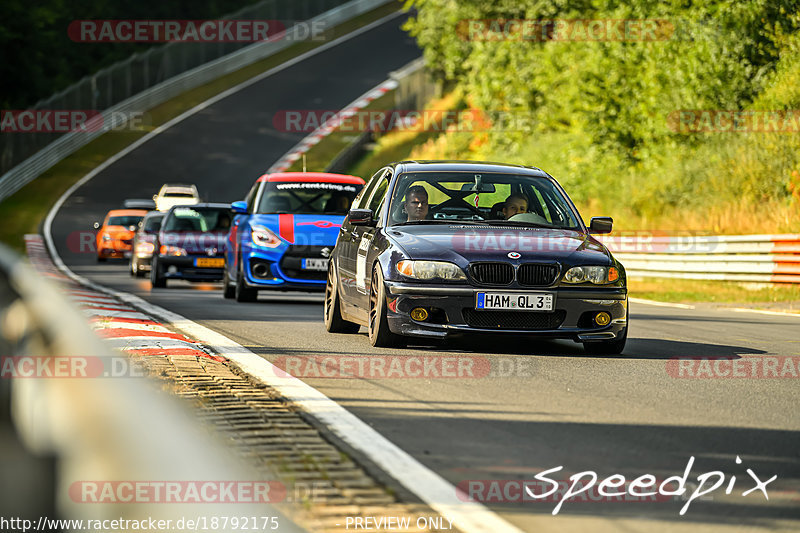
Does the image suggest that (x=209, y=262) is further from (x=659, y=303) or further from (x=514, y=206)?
(x=514, y=206)

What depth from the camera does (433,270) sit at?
988 centimetres

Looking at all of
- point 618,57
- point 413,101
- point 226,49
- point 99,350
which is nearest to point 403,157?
point 413,101

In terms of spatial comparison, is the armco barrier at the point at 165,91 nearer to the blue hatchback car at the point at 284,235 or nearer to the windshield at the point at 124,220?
the windshield at the point at 124,220

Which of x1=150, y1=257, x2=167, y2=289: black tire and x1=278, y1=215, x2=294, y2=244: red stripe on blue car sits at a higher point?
x1=278, y1=215, x2=294, y2=244: red stripe on blue car

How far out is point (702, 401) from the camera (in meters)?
7.61

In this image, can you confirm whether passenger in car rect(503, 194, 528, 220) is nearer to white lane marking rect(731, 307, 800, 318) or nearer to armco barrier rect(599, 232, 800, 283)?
white lane marking rect(731, 307, 800, 318)

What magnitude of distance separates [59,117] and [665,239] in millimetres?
41177

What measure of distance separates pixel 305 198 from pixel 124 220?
19.0 meters

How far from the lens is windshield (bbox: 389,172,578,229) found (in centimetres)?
1116

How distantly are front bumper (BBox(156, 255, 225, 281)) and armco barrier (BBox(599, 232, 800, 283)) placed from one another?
345 inches

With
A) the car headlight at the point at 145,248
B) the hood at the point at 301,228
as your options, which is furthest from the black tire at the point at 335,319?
the car headlight at the point at 145,248

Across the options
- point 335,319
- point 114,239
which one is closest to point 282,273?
point 335,319

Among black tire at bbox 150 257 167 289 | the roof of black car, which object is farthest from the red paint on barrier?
black tire at bbox 150 257 167 289

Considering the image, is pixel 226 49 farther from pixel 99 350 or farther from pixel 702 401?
pixel 99 350
